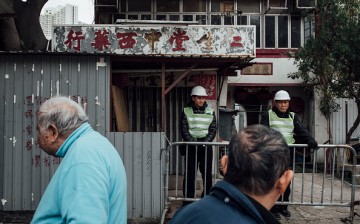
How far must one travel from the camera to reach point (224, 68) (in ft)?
33.4

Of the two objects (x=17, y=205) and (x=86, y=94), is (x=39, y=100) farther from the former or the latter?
(x=17, y=205)

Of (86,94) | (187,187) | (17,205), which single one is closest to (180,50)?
(86,94)

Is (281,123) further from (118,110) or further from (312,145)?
(118,110)

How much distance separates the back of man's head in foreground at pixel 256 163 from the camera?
1984 millimetres

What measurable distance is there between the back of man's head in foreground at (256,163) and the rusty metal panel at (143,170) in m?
5.35

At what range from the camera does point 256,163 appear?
1.98 metres

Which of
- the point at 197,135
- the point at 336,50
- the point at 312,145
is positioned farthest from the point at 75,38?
the point at 336,50

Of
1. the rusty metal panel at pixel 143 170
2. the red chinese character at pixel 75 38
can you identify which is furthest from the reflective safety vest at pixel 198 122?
the red chinese character at pixel 75 38

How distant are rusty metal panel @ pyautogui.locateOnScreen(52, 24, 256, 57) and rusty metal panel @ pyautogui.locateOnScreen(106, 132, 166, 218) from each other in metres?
1.56

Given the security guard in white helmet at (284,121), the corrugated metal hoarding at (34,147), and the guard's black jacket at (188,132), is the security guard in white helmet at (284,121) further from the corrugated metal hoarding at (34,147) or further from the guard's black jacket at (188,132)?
the corrugated metal hoarding at (34,147)

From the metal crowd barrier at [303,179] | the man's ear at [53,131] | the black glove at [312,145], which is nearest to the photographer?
the man's ear at [53,131]

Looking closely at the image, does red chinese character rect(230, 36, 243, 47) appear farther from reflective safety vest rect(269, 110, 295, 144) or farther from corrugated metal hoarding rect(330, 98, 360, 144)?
corrugated metal hoarding rect(330, 98, 360, 144)

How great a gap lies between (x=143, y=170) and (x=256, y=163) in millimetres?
5541

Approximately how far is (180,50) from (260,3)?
10442 millimetres
